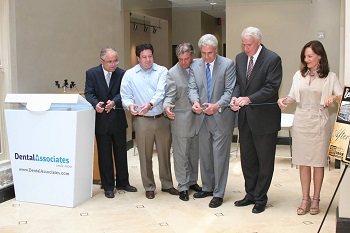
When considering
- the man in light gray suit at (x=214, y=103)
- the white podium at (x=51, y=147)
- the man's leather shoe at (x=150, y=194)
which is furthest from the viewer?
the man's leather shoe at (x=150, y=194)

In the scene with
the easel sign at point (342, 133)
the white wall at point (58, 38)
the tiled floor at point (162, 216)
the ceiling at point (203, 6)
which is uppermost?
the ceiling at point (203, 6)

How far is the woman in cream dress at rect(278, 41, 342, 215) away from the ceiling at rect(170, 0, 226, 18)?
12.7ft

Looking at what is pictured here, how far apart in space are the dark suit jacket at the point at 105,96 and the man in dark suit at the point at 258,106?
4.59 ft

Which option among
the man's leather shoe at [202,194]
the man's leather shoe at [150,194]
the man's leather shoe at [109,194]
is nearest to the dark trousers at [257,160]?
the man's leather shoe at [202,194]

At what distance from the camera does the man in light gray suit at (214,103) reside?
448 cm

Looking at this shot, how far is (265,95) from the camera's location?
13.9 feet

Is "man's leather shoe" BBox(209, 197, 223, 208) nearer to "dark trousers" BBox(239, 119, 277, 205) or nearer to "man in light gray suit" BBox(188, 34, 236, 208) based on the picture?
"man in light gray suit" BBox(188, 34, 236, 208)

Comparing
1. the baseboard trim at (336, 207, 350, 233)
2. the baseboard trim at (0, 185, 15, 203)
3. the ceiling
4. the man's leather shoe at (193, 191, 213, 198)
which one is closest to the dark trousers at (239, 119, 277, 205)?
the man's leather shoe at (193, 191, 213, 198)

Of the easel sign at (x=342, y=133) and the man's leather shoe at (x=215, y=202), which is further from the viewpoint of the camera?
the man's leather shoe at (x=215, y=202)

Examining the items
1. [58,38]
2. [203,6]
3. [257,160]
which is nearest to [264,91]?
[257,160]

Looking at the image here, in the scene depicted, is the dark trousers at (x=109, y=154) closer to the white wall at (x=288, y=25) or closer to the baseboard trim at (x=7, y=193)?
the baseboard trim at (x=7, y=193)

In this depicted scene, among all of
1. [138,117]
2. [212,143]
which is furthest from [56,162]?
[212,143]

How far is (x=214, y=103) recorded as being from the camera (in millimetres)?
4562

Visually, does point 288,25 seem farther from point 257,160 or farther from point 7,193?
point 7,193
